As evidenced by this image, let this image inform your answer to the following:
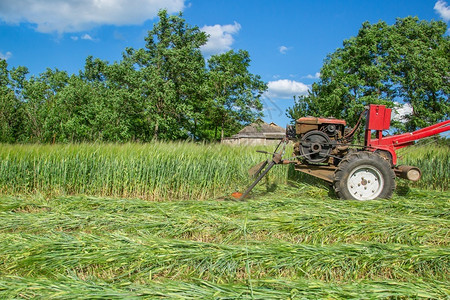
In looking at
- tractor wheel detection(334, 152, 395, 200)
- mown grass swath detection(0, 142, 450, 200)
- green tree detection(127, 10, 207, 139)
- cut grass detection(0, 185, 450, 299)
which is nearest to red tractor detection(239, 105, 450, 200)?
tractor wheel detection(334, 152, 395, 200)

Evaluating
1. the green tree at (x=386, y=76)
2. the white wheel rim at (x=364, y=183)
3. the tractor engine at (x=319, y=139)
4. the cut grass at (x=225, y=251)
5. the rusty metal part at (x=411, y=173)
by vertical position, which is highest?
the green tree at (x=386, y=76)

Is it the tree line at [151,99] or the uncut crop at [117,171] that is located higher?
the tree line at [151,99]

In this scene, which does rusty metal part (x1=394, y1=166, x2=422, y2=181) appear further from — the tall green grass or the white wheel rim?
the tall green grass

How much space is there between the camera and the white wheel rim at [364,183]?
5.46 meters

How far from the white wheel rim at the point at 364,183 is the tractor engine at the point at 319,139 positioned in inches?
24.0

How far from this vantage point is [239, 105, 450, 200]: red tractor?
538 cm

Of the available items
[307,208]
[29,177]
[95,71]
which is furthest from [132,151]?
[95,71]

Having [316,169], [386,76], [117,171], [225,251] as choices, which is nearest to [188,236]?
[225,251]

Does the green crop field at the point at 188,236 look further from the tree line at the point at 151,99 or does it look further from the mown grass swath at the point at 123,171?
the tree line at the point at 151,99

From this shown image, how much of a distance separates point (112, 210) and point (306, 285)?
3.08m

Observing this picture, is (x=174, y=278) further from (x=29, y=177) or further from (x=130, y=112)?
(x=130, y=112)

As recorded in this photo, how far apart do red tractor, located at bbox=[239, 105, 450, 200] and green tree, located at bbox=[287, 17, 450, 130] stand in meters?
14.7

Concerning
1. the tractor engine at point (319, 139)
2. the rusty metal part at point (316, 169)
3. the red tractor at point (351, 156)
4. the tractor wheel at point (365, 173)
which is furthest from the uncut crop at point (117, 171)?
the tractor wheel at point (365, 173)

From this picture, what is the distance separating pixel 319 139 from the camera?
5.89 m
